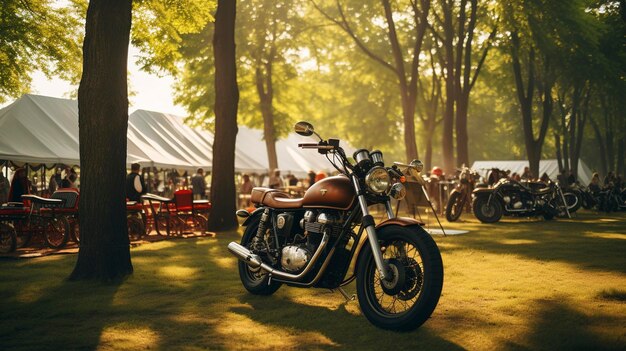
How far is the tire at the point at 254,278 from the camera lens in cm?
782

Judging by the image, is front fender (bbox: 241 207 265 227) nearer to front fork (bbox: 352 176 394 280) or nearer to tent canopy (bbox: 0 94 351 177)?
front fork (bbox: 352 176 394 280)

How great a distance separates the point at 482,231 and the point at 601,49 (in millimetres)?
20068

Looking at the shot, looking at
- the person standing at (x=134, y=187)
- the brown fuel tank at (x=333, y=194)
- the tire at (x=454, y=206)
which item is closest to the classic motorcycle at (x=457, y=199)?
the tire at (x=454, y=206)

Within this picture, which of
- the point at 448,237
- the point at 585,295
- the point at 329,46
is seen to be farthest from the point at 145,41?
the point at 329,46

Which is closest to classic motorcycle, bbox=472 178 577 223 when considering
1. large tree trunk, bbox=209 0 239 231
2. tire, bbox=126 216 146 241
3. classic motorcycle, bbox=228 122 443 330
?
large tree trunk, bbox=209 0 239 231

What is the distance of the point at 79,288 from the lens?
333 inches

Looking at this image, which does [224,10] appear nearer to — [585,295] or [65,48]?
[65,48]

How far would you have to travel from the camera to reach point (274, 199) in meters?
7.70

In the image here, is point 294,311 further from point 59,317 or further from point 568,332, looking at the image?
point 568,332

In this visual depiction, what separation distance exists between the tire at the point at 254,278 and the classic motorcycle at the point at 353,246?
0.01 m

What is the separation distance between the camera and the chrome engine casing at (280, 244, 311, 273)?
687 centimetres

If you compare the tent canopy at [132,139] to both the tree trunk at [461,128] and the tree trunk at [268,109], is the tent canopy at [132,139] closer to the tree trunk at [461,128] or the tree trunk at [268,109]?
the tree trunk at [268,109]

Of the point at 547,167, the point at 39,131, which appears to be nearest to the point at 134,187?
the point at 39,131

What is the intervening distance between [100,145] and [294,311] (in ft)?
12.9
